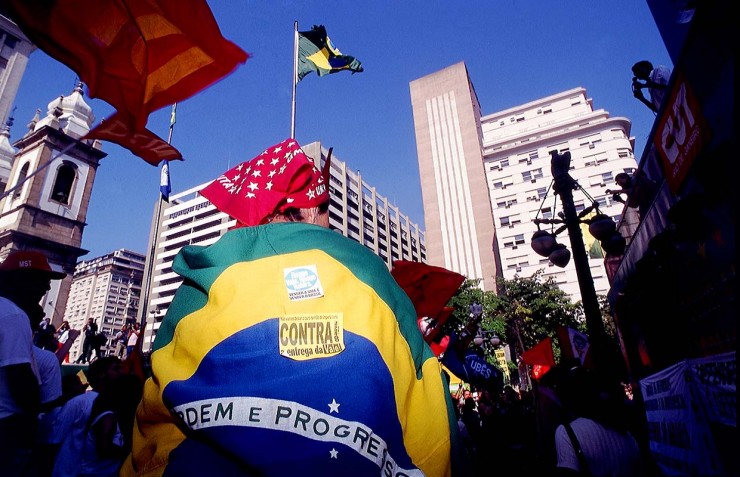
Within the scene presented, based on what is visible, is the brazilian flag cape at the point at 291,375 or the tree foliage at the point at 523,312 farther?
the tree foliage at the point at 523,312

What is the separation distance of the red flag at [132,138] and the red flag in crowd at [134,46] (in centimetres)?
74

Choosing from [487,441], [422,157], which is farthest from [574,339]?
[422,157]

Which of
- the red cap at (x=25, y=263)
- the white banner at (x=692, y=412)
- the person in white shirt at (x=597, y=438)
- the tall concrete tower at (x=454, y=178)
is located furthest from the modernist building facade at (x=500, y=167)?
the red cap at (x=25, y=263)

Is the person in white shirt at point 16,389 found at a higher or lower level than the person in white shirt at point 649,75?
lower

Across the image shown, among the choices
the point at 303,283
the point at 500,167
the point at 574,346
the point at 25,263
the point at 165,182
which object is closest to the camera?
the point at 303,283

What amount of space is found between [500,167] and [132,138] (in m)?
58.5

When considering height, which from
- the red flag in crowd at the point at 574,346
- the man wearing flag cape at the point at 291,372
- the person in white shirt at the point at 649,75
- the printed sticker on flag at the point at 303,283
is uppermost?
the person in white shirt at the point at 649,75

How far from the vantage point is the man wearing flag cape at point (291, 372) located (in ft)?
2.88

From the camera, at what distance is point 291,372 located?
0.96 metres

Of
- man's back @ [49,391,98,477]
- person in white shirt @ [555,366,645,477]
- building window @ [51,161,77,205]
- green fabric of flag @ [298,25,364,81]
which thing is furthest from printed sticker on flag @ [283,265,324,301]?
building window @ [51,161,77,205]

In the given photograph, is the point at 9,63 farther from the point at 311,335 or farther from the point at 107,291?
the point at 107,291

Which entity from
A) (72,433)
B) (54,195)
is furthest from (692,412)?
(54,195)

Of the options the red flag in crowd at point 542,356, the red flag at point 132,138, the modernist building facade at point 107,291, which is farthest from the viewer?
the modernist building facade at point 107,291

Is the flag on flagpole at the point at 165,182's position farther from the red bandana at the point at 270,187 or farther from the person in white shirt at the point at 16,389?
the red bandana at the point at 270,187
